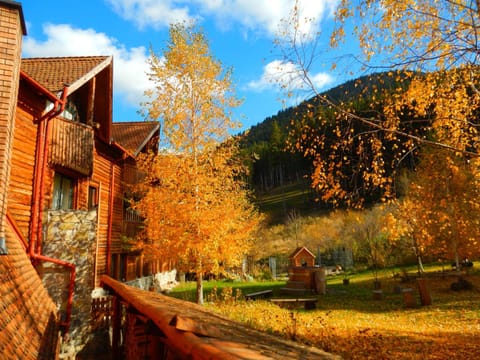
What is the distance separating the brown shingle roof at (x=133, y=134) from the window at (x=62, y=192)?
501 centimetres

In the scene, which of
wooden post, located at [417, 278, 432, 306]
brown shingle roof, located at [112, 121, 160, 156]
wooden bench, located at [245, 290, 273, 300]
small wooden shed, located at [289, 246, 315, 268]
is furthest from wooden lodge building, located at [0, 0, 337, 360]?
wooden post, located at [417, 278, 432, 306]

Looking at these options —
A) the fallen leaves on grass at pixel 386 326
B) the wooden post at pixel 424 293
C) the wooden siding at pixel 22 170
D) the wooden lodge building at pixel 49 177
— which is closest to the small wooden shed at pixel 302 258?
the fallen leaves on grass at pixel 386 326

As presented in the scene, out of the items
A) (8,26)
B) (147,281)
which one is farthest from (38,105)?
(147,281)

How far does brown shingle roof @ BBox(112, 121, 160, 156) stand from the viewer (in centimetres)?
1847

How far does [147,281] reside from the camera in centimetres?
2166

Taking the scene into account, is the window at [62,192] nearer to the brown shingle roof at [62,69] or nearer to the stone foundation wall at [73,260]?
the stone foundation wall at [73,260]

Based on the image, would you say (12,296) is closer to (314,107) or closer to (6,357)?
(6,357)

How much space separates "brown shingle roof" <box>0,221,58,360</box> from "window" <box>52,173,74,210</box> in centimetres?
508

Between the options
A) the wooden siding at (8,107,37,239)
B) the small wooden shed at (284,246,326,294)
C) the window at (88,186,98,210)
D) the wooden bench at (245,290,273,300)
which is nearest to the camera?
the wooden siding at (8,107,37,239)

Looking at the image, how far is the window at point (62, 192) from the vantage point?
462 inches

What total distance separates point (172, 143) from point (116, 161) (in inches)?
211

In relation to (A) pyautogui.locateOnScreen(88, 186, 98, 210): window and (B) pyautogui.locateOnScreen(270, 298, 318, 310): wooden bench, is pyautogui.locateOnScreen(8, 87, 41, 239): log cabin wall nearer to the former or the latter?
(A) pyautogui.locateOnScreen(88, 186, 98, 210): window

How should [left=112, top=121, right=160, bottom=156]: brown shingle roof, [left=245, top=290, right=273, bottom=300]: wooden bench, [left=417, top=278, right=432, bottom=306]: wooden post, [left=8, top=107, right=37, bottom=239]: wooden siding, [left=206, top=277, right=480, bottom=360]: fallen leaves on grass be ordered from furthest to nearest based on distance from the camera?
1. [left=112, top=121, right=160, bottom=156]: brown shingle roof
2. [left=245, top=290, right=273, bottom=300]: wooden bench
3. [left=417, top=278, right=432, bottom=306]: wooden post
4. [left=8, top=107, right=37, bottom=239]: wooden siding
5. [left=206, top=277, right=480, bottom=360]: fallen leaves on grass

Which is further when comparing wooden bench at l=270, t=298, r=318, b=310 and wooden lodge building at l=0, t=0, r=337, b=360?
wooden bench at l=270, t=298, r=318, b=310
